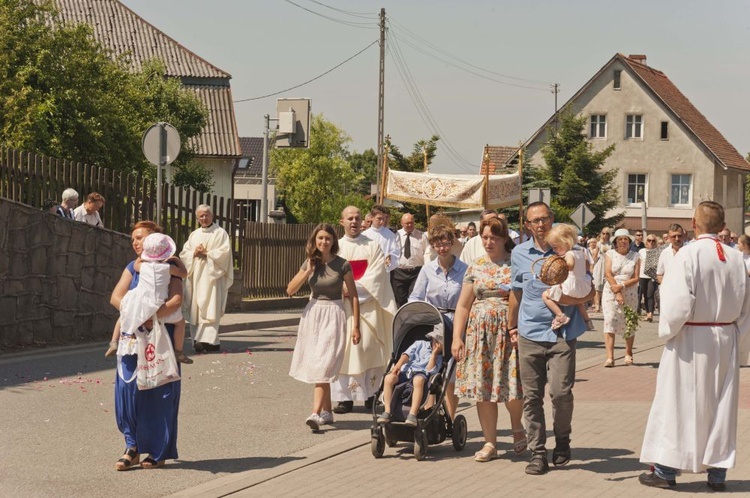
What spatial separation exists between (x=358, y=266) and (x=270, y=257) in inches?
573

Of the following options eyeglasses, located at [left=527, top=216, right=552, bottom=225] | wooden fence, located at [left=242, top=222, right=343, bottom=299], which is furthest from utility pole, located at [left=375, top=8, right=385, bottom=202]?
eyeglasses, located at [left=527, top=216, right=552, bottom=225]

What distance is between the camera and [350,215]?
1085cm

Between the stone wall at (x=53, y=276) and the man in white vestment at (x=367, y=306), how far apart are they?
5.64 m

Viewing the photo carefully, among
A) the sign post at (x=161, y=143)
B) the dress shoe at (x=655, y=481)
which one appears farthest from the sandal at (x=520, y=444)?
the sign post at (x=161, y=143)

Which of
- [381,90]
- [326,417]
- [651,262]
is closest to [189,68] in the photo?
[381,90]

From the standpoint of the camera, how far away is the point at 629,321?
16297mm

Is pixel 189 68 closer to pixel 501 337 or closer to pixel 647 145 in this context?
pixel 647 145

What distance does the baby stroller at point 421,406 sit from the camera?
882 centimetres

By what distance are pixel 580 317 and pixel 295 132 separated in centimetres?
2233

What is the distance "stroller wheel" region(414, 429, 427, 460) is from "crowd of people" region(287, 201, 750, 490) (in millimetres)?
150

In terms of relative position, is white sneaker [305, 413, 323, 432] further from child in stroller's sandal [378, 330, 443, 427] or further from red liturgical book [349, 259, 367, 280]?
red liturgical book [349, 259, 367, 280]

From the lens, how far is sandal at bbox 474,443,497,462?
868cm

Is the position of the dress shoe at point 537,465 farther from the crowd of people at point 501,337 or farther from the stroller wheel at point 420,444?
the stroller wheel at point 420,444

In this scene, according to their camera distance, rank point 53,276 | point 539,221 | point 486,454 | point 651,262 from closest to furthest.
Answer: point 539,221, point 486,454, point 53,276, point 651,262
